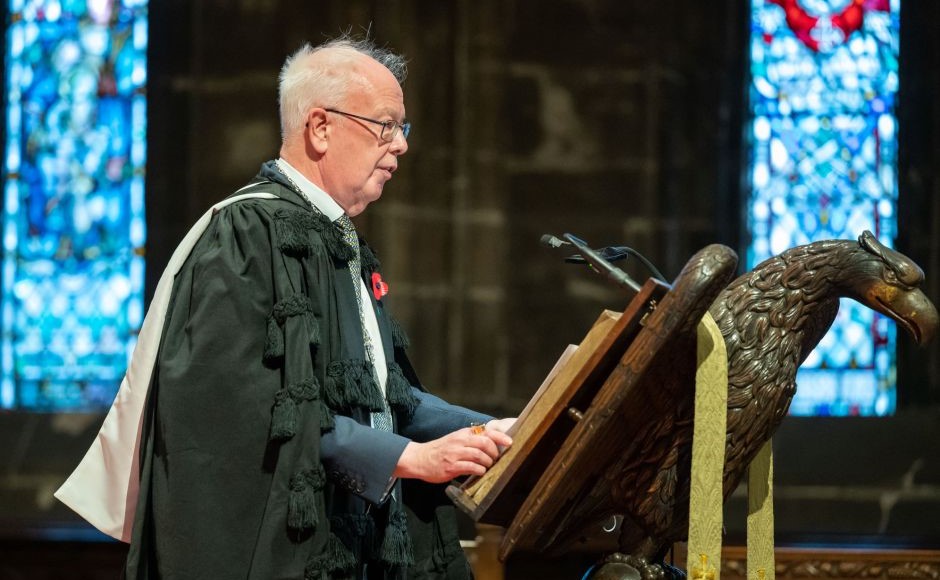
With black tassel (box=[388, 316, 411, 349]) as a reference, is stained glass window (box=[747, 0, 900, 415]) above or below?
above

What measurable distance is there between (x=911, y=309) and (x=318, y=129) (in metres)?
1.29

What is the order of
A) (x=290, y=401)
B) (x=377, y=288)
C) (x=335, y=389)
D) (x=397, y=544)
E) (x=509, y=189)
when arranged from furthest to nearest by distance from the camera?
(x=509, y=189) < (x=377, y=288) < (x=397, y=544) < (x=335, y=389) < (x=290, y=401)

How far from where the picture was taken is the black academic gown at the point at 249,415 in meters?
2.47

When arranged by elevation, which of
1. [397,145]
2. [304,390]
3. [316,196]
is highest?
[397,145]

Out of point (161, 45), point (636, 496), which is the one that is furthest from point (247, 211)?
point (161, 45)

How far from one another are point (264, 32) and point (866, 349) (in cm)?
302

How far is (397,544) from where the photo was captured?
9.07 feet

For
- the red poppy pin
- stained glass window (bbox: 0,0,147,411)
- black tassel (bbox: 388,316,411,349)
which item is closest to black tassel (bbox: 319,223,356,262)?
the red poppy pin

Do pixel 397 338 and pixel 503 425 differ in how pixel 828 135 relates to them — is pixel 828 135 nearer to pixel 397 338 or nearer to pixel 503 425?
pixel 397 338

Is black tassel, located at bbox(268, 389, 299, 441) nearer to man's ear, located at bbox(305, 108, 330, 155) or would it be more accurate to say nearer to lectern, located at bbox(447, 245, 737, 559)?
lectern, located at bbox(447, 245, 737, 559)

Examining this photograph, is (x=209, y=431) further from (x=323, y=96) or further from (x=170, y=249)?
(x=170, y=249)

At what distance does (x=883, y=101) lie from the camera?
6.00 meters

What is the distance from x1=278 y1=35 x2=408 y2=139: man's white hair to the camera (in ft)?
9.34

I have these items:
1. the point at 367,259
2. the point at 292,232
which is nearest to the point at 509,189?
the point at 367,259
